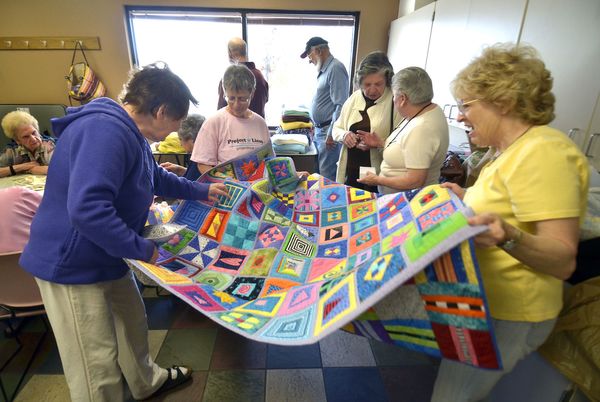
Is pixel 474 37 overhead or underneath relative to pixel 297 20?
underneath

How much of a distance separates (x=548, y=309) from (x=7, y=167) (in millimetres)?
3358

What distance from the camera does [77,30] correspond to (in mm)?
3480

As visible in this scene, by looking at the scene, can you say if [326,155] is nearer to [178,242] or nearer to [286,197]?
[286,197]

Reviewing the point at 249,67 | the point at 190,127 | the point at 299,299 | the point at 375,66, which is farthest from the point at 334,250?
the point at 249,67

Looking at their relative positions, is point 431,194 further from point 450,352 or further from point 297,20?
point 297,20

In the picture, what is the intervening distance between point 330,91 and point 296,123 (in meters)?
0.74

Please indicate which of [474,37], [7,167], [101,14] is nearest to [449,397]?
[474,37]

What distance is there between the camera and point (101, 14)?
3.45 metres

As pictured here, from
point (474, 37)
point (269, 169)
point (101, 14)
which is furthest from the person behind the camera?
point (101, 14)

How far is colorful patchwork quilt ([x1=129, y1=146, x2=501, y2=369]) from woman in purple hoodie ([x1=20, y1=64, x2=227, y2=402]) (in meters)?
0.17

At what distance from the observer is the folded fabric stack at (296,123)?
3.39 metres

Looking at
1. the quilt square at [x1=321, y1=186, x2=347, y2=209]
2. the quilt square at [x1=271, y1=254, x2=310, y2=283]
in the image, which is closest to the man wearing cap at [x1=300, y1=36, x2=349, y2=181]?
the quilt square at [x1=321, y1=186, x2=347, y2=209]

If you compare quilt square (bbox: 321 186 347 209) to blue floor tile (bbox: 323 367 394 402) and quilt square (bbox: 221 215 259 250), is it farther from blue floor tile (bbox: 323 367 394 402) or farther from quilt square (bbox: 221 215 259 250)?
blue floor tile (bbox: 323 367 394 402)

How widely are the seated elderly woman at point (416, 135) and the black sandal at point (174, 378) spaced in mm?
1227
